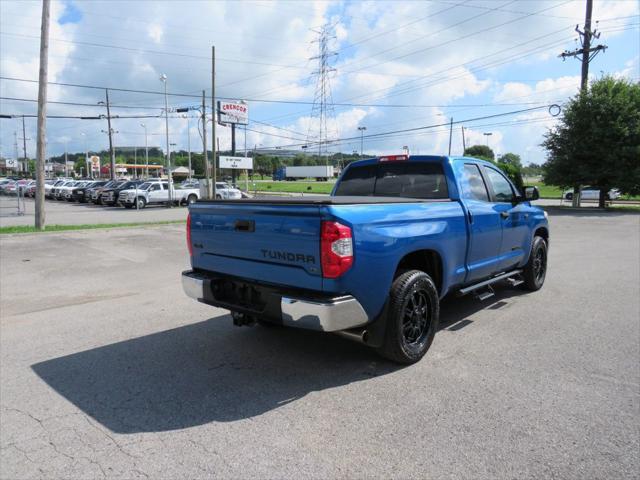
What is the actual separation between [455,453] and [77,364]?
3463mm

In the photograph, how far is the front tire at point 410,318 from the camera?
13.1 feet

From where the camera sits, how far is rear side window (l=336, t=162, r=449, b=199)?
5.28 m

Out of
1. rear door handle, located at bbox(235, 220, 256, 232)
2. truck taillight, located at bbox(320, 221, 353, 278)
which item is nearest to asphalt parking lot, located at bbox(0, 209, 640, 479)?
truck taillight, located at bbox(320, 221, 353, 278)

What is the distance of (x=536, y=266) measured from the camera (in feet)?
23.5

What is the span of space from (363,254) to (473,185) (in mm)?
2538

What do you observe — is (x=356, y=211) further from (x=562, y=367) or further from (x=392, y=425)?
(x=562, y=367)

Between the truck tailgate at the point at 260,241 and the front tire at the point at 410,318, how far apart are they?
Result: 2.65 ft

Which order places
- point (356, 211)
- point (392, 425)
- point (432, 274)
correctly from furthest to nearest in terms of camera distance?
point (432, 274), point (356, 211), point (392, 425)

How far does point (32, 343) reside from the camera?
5.05m

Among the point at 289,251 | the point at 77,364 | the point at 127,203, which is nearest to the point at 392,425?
the point at 289,251

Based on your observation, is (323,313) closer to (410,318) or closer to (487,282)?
(410,318)

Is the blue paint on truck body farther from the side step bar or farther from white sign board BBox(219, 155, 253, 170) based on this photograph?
white sign board BBox(219, 155, 253, 170)

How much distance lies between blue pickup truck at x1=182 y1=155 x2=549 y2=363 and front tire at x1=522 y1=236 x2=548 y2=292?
1.49 m

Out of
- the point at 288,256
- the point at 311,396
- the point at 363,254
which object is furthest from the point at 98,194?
the point at 363,254
